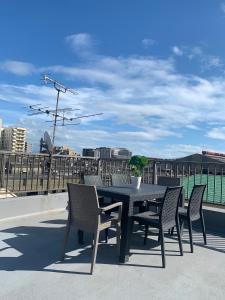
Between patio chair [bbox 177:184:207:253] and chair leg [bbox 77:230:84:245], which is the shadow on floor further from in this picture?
patio chair [bbox 177:184:207:253]

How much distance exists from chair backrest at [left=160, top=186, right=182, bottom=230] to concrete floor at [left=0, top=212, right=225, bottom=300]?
1.45ft

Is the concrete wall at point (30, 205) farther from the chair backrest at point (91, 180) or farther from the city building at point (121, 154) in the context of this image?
the city building at point (121, 154)

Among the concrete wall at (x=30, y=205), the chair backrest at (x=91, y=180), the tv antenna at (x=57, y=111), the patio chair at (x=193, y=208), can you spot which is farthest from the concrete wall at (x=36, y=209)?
the tv antenna at (x=57, y=111)

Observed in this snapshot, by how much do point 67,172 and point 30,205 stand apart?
1.66 metres

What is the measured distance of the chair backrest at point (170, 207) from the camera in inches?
155

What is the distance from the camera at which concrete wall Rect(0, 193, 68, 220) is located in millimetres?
5785

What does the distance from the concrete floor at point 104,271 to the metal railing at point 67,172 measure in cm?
166

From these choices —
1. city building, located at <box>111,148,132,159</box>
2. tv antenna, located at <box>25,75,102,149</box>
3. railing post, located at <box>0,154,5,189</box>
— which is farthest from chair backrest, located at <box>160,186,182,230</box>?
tv antenna, located at <box>25,75,102,149</box>

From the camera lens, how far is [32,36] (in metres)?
10.3

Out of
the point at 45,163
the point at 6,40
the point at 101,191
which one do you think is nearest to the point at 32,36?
the point at 6,40

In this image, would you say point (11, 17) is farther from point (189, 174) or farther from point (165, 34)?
point (189, 174)

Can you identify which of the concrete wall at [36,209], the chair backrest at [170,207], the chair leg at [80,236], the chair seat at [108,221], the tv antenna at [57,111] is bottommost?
the chair leg at [80,236]

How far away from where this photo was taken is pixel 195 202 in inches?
186

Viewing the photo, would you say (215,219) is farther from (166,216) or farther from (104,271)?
(104,271)
